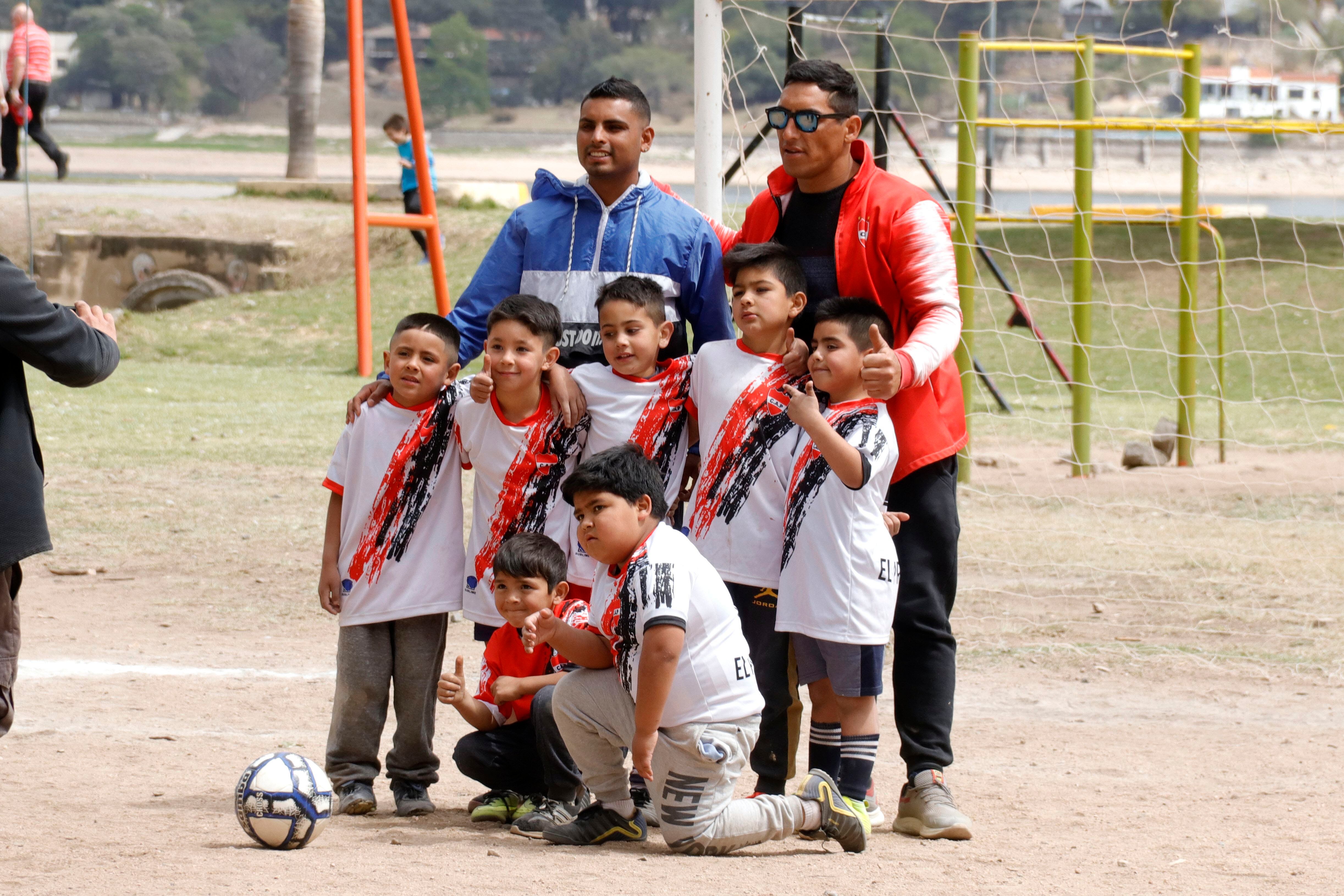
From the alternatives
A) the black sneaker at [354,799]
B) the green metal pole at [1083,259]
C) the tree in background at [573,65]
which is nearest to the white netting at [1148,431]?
the green metal pole at [1083,259]

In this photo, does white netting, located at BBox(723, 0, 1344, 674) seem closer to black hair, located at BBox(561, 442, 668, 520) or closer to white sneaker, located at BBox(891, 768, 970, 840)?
white sneaker, located at BBox(891, 768, 970, 840)

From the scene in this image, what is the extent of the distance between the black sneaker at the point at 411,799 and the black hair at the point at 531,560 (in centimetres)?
74

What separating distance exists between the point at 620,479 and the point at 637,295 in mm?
550

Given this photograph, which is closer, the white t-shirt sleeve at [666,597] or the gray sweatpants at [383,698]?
the white t-shirt sleeve at [666,597]

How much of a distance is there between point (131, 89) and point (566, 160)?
30.2 meters

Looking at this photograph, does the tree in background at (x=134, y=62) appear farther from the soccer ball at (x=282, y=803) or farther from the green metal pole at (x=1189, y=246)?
the soccer ball at (x=282, y=803)

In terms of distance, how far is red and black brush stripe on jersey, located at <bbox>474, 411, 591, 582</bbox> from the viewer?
426cm

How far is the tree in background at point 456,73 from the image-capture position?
271 feet

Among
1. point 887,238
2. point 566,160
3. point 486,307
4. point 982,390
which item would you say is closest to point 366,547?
point 486,307

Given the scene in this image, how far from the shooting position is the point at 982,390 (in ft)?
49.6

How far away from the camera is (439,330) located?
171 inches

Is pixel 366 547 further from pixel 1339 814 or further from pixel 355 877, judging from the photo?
pixel 1339 814

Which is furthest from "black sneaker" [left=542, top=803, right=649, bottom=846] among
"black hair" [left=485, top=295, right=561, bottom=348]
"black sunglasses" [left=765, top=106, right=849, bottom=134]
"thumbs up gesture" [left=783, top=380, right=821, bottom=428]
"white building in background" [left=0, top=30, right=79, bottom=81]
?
"white building in background" [left=0, top=30, right=79, bottom=81]

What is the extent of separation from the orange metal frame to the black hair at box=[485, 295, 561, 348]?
8633 mm
